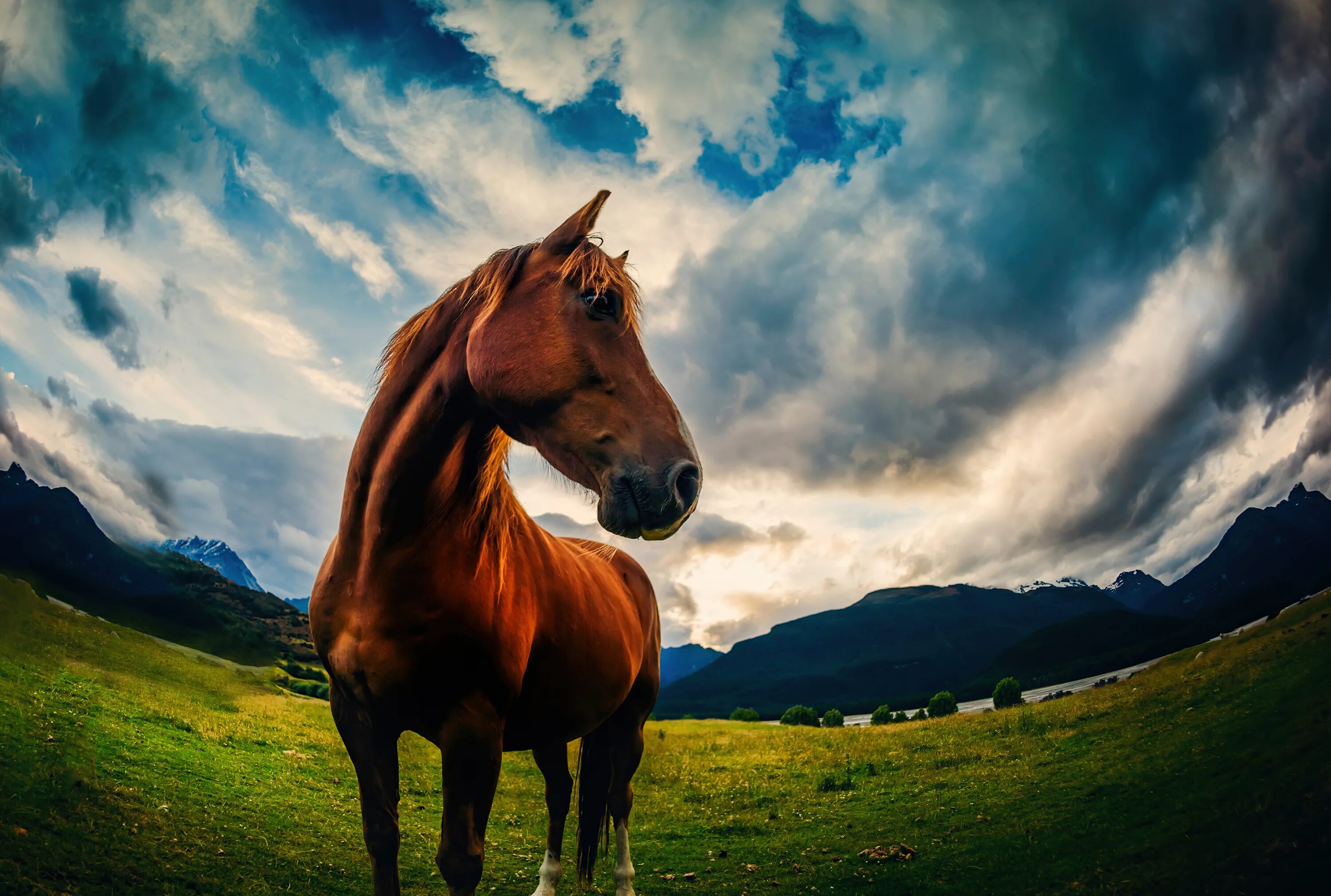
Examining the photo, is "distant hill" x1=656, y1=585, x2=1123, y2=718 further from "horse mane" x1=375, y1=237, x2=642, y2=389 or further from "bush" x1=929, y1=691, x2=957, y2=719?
"horse mane" x1=375, y1=237, x2=642, y2=389

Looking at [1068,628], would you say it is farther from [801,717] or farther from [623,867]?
[623,867]

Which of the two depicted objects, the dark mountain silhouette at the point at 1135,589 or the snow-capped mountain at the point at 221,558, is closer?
the dark mountain silhouette at the point at 1135,589

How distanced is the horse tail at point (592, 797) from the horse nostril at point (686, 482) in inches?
155

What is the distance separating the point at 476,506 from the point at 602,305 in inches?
43.4

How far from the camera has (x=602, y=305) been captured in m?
2.14

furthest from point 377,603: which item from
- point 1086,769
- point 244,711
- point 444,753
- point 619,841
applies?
point 244,711

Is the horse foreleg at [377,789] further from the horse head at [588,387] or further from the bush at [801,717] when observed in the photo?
the bush at [801,717]

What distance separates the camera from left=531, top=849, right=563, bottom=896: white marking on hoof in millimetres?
4523

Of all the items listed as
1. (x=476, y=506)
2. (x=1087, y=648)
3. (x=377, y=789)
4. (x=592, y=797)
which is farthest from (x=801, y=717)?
(x=476, y=506)

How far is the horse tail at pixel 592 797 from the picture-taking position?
482 cm

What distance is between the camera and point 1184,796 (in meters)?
5.25

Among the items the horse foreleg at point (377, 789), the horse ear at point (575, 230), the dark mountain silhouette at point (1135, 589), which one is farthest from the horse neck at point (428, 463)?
the dark mountain silhouette at point (1135, 589)

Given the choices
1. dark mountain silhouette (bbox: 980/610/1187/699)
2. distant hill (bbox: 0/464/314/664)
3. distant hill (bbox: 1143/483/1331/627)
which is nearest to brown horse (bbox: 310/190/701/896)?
distant hill (bbox: 1143/483/1331/627)

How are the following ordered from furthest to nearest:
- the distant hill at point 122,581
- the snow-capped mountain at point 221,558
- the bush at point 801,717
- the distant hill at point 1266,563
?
1. the snow-capped mountain at point 221,558
2. the bush at point 801,717
3. the distant hill at point 122,581
4. the distant hill at point 1266,563
